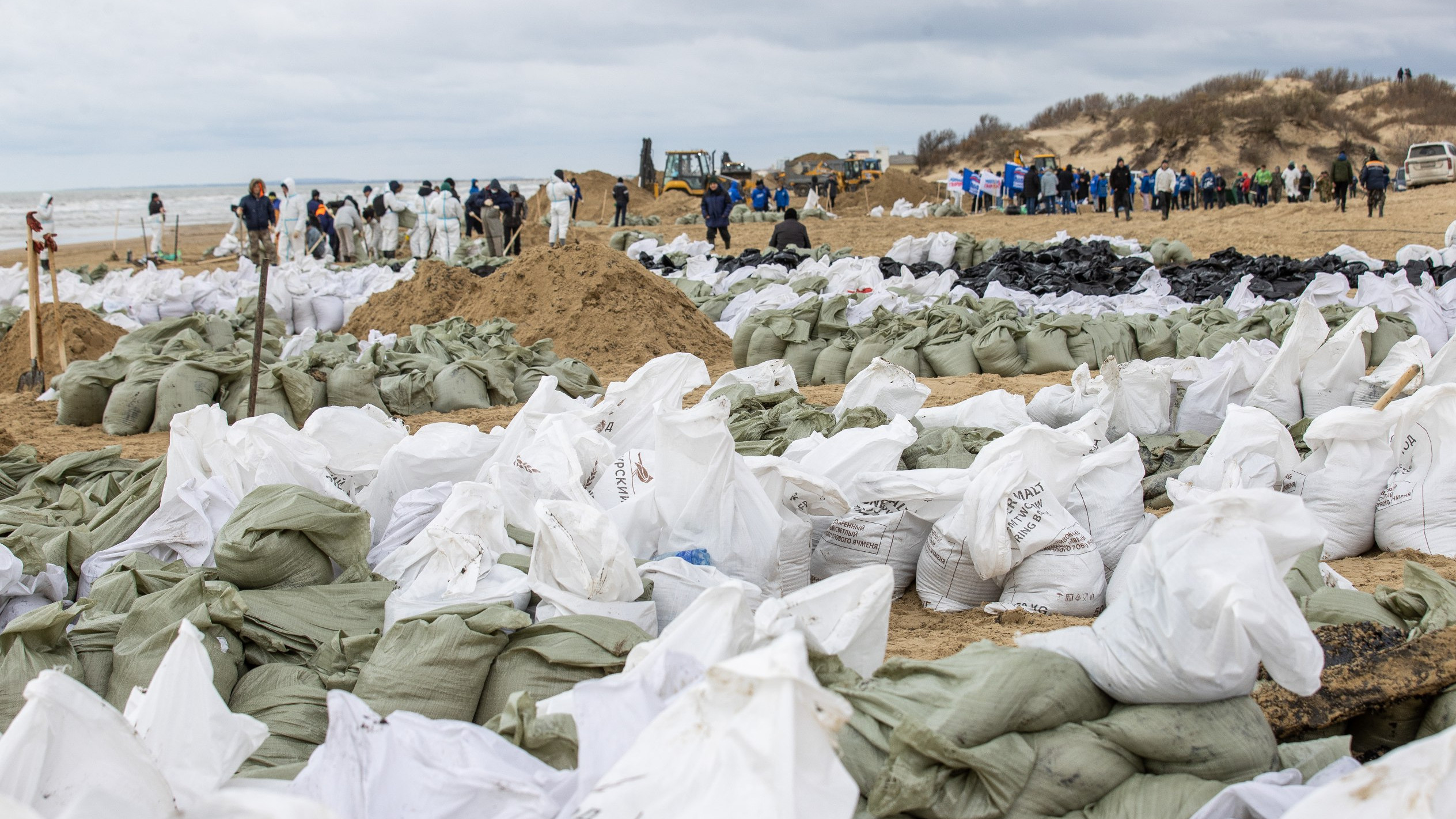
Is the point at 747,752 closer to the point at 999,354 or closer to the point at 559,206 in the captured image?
the point at 999,354

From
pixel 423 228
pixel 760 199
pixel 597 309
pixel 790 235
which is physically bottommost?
pixel 597 309

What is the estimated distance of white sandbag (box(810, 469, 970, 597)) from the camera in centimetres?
320

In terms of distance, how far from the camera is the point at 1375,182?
610 inches

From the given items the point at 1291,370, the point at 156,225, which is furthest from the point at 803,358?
the point at 156,225

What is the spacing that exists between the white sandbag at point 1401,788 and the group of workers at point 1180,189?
17534mm

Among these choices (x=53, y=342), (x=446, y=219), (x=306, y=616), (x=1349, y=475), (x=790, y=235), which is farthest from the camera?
→ (x=446, y=219)

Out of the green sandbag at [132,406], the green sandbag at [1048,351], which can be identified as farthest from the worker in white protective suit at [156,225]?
the green sandbag at [1048,351]

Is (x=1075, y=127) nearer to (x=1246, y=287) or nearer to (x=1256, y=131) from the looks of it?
(x=1256, y=131)

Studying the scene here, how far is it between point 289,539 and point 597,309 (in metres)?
5.78

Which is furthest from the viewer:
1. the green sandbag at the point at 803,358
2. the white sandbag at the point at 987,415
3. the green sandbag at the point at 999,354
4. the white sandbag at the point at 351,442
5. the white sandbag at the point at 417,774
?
the green sandbag at the point at 803,358

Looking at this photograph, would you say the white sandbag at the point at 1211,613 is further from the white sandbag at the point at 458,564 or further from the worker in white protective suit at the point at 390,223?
the worker in white protective suit at the point at 390,223

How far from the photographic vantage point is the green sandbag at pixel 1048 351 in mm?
6484

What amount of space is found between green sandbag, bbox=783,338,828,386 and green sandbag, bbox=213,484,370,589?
437cm

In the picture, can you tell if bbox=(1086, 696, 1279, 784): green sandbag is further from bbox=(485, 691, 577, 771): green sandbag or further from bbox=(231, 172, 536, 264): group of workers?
bbox=(231, 172, 536, 264): group of workers
